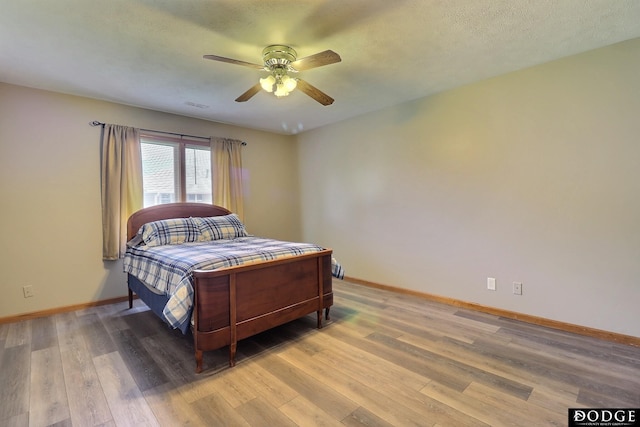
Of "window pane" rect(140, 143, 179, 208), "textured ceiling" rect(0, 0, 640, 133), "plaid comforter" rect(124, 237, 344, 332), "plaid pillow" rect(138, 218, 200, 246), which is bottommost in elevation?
"plaid comforter" rect(124, 237, 344, 332)

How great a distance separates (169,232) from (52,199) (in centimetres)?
130

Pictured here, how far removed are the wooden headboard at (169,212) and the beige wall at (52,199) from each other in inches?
14.7

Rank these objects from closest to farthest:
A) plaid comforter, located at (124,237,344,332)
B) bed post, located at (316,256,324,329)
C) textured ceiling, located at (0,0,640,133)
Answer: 1. textured ceiling, located at (0,0,640,133)
2. plaid comforter, located at (124,237,344,332)
3. bed post, located at (316,256,324,329)

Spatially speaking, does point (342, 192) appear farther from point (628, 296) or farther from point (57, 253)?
point (57, 253)

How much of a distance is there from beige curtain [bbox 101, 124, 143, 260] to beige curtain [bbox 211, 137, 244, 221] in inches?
41.9

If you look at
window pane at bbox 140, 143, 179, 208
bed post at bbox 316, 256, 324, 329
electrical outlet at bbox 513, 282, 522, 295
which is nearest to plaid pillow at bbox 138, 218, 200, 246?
window pane at bbox 140, 143, 179, 208

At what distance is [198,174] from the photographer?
438 centimetres

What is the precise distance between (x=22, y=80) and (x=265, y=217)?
10.9 feet

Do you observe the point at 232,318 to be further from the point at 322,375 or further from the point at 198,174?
the point at 198,174

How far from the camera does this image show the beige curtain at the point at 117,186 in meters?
3.56

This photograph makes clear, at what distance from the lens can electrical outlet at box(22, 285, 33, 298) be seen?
3141 mm

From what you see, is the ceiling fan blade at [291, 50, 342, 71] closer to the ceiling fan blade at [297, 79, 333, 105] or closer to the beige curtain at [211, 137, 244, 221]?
the ceiling fan blade at [297, 79, 333, 105]

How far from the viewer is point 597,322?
2588mm

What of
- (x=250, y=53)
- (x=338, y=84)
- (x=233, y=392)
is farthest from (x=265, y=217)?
(x=233, y=392)
